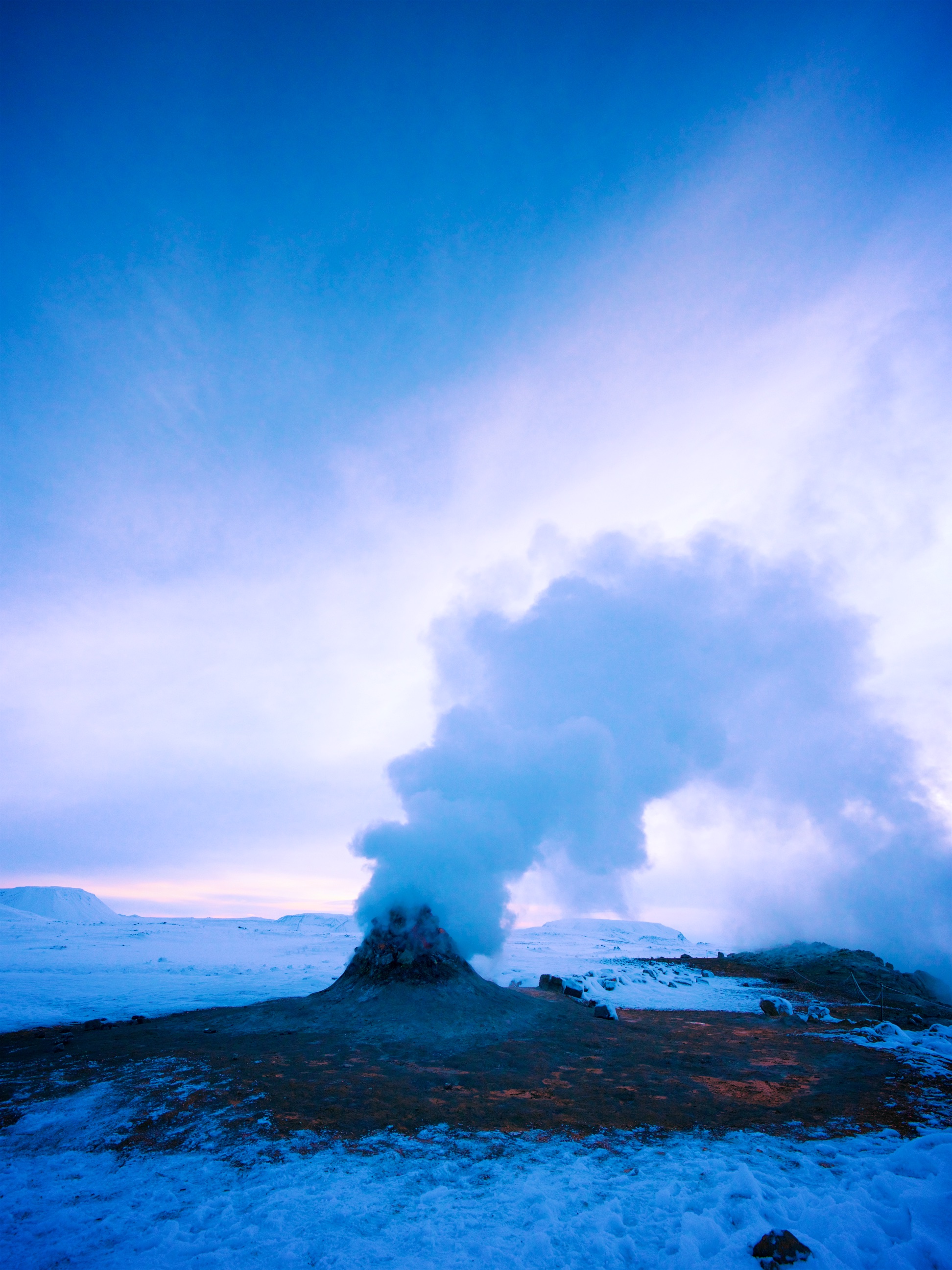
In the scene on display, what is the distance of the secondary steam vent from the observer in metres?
18.4

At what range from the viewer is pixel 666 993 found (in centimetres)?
2580

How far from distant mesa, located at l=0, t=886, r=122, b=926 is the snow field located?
3767 inches

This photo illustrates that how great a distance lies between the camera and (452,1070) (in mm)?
12227

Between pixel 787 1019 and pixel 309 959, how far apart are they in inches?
1206

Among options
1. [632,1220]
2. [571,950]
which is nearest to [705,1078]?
A: [632,1220]

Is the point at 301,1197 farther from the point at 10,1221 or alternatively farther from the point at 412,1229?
the point at 10,1221

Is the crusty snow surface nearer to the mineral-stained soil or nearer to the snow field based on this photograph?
the snow field

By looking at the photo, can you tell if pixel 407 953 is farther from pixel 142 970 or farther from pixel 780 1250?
pixel 142 970

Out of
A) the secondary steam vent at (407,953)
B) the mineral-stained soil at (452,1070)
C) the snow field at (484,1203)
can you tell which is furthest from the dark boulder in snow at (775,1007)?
the snow field at (484,1203)

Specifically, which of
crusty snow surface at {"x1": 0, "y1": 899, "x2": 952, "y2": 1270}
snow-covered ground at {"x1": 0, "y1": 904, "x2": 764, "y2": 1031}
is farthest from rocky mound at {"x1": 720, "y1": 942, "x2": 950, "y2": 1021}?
crusty snow surface at {"x1": 0, "y1": 899, "x2": 952, "y2": 1270}

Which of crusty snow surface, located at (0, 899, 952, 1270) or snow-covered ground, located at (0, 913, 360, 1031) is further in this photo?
snow-covered ground, located at (0, 913, 360, 1031)

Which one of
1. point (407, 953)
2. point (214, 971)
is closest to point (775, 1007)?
point (407, 953)

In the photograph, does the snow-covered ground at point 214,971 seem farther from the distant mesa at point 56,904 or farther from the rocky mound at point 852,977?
the distant mesa at point 56,904

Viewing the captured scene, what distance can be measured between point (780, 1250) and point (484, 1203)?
131 inches
